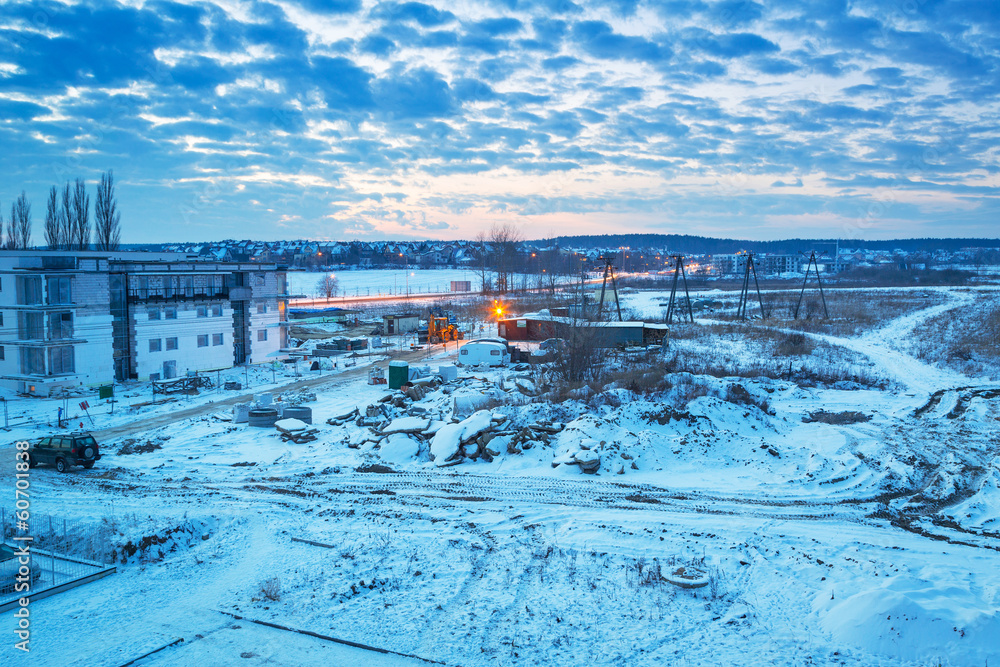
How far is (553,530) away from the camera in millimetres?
12250

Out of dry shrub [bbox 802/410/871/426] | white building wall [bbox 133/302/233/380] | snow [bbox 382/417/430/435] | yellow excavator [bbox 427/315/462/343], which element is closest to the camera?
snow [bbox 382/417/430/435]

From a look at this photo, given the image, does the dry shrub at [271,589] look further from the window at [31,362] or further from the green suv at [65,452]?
the window at [31,362]

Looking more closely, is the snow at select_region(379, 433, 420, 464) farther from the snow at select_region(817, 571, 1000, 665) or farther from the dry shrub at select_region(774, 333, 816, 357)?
the dry shrub at select_region(774, 333, 816, 357)

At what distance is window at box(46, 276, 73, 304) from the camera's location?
28.1 meters

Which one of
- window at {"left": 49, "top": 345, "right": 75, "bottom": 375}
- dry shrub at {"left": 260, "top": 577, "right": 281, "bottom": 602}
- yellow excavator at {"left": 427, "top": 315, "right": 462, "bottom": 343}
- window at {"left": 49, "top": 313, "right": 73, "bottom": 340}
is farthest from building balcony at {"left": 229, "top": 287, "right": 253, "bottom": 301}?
dry shrub at {"left": 260, "top": 577, "right": 281, "bottom": 602}

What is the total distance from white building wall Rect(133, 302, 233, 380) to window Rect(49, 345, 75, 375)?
2962 mm

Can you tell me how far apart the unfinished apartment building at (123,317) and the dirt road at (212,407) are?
7.31 meters

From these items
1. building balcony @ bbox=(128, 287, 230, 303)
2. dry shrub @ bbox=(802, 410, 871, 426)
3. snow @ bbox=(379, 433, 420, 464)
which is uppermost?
building balcony @ bbox=(128, 287, 230, 303)

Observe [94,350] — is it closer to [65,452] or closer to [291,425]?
[65,452]

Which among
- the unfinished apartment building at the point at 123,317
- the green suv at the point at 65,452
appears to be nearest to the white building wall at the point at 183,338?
the unfinished apartment building at the point at 123,317

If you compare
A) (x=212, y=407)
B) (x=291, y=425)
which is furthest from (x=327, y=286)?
(x=291, y=425)

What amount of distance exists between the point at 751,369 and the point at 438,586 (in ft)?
72.4

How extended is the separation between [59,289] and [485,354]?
20.3 meters

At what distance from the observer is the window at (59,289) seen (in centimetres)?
2812
